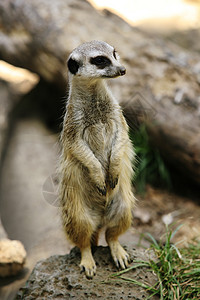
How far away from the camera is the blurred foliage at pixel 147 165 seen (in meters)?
4.49

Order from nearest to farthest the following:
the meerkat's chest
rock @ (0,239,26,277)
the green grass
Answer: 1. the meerkat's chest
2. the green grass
3. rock @ (0,239,26,277)

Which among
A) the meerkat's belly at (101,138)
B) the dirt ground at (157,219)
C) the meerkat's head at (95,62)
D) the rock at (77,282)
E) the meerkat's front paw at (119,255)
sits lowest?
the dirt ground at (157,219)

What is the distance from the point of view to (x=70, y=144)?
8.07ft

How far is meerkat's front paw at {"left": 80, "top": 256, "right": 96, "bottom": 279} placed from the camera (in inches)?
99.3

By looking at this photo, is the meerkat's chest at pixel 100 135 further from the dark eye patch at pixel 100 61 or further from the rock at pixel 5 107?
the rock at pixel 5 107

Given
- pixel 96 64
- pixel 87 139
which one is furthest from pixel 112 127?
pixel 96 64

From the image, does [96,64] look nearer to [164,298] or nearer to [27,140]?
[164,298]

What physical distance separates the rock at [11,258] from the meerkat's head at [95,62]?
5.75 feet

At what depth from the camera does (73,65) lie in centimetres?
229

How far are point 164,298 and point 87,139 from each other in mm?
1125

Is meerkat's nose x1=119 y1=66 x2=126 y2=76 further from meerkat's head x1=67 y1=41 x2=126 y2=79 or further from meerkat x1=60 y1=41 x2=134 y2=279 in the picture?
meerkat x1=60 y1=41 x2=134 y2=279

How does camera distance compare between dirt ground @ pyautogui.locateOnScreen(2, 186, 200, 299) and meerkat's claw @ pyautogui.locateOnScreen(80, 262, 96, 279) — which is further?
dirt ground @ pyautogui.locateOnScreen(2, 186, 200, 299)

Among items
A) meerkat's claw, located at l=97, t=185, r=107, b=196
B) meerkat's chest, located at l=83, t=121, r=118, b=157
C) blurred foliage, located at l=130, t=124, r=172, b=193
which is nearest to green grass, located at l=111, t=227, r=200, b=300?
meerkat's claw, located at l=97, t=185, r=107, b=196

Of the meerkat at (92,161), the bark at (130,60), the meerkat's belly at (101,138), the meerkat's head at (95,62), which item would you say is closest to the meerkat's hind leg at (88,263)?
the meerkat at (92,161)
